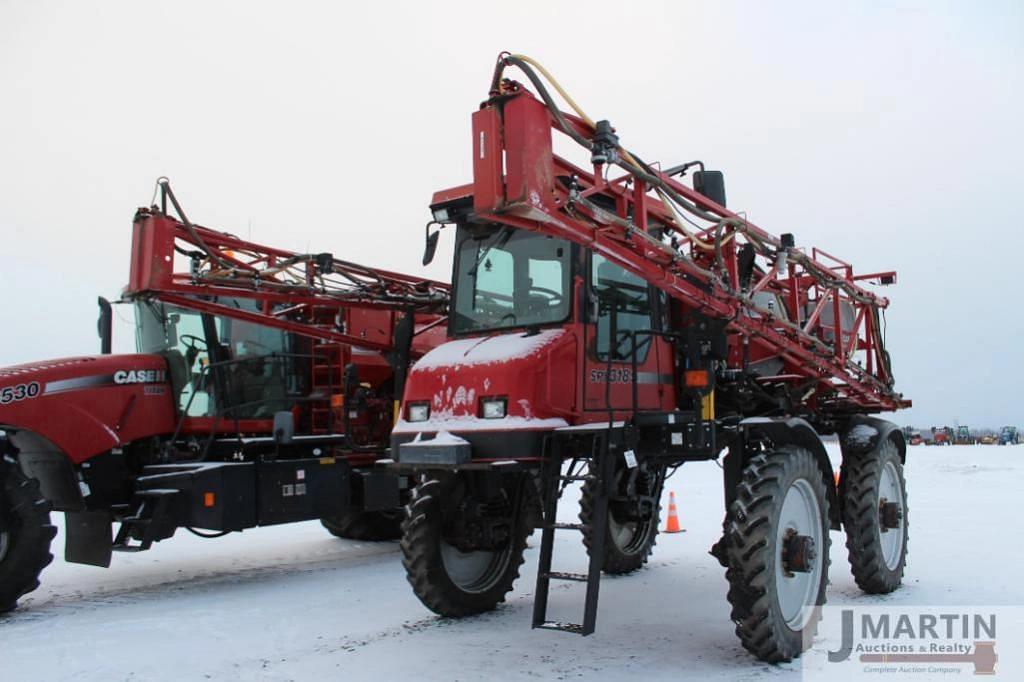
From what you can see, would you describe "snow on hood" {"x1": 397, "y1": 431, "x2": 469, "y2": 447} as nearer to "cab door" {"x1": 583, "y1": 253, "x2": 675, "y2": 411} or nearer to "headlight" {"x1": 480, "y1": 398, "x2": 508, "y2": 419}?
"headlight" {"x1": 480, "y1": 398, "x2": 508, "y2": 419}

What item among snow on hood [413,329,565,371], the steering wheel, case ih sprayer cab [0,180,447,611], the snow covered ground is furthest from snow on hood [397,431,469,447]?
the steering wheel

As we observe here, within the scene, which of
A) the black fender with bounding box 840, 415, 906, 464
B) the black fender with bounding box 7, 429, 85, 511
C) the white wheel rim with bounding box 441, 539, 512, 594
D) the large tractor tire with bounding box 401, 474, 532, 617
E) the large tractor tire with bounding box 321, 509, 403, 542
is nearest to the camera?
the large tractor tire with bounding box 401, 474, 532, 617

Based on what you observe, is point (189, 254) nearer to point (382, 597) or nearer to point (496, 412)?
point (382, 597)

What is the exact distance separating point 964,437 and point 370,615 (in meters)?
38.6

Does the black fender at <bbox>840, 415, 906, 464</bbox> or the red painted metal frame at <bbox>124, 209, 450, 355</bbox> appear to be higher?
the red painted metal frame at <bbox>124, 209, 450, 355</bbox>

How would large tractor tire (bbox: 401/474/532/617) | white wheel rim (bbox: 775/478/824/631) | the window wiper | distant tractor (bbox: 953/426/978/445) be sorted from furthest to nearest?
distant tractor (bbox: 953/426/978/445) → large tractor tire (bbox: 401/474/532/617) → the window wiper → white wheel rim (bbox: 775/478/824/631)

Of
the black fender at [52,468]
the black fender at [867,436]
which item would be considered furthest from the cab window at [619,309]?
the black fender at [52,468]

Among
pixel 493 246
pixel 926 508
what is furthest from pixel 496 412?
pixel 926 508

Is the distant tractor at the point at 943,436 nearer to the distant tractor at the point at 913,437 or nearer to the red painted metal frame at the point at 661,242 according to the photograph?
the distant tractor at the point at 913,437

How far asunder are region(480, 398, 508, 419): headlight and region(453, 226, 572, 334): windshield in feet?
2.53

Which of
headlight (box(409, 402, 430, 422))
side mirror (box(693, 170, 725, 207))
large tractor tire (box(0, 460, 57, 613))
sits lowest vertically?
large tractor tire (box(0, 460, 57, 613))

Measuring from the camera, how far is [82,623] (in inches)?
287

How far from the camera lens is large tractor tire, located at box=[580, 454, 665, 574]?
24.4 ft

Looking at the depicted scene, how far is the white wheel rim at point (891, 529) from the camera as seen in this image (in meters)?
8.18
